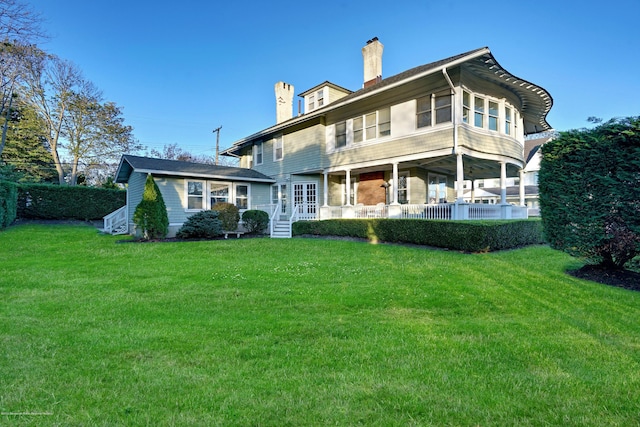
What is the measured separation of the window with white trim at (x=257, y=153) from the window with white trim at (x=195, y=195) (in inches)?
200

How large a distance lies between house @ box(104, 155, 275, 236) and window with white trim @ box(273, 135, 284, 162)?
1343 millimetres

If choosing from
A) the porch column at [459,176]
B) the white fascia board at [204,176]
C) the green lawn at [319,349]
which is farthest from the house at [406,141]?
the green lawn at [319,349]

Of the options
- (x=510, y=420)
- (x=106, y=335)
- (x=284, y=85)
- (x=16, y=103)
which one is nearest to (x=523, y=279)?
(x=510, y=420)

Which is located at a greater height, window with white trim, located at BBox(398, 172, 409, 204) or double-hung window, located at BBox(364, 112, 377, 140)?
double-hung window, located at BBox(364, 112, 377, 140)

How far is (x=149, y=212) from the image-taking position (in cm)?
1253

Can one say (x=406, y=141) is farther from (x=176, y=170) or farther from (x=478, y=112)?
(x=176, y=170)

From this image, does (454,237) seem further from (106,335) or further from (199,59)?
(199,59)

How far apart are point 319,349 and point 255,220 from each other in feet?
42.3

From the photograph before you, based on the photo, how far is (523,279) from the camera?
5.91 m

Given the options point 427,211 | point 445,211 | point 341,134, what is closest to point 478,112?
point 445,211

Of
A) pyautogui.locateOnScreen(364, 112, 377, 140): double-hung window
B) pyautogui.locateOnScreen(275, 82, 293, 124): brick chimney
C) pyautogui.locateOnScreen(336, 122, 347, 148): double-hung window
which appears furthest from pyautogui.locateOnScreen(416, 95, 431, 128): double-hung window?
pyautogui.locateOnScreen(275, 82, 293, 124): brick chimney

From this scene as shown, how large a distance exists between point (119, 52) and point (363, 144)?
45.4 feet

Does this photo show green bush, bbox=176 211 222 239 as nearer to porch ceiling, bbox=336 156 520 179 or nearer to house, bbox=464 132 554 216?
porch ceiling, bbox=336 156 520 179

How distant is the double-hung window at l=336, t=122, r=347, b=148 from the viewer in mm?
15188
